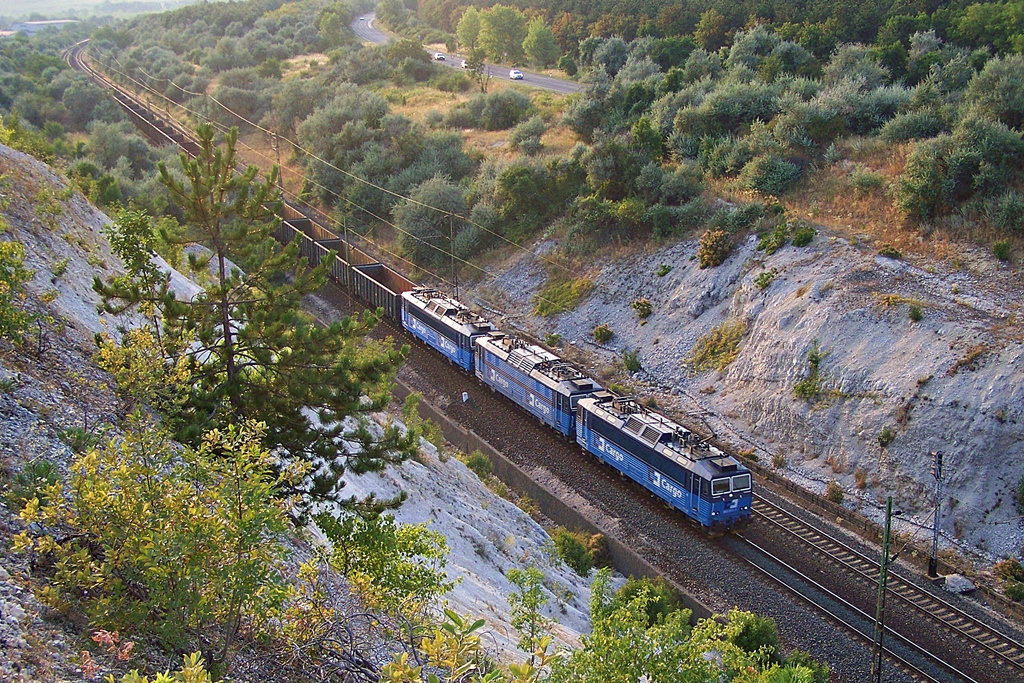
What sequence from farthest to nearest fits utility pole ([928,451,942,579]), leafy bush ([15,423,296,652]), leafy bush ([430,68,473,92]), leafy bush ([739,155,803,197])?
1. leafy bush ([430,68,473,92])
2. leafy bush ([739,155,803,197])
3. utility pole ([928,451,942,579])
4. leafy bush ([15,423,296,652])

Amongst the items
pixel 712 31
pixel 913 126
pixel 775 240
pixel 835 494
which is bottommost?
pixel 835 494

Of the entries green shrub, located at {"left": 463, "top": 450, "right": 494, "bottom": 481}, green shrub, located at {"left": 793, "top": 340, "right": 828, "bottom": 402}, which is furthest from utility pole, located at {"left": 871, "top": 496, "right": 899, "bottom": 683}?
green shrub, located at {"left": 463, "top": 450, "right": 494, "bottom": 481}

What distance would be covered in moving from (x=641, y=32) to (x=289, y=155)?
96.6ft

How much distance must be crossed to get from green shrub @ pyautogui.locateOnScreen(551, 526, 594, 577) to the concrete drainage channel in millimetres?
867

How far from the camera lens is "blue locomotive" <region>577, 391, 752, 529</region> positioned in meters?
25.3

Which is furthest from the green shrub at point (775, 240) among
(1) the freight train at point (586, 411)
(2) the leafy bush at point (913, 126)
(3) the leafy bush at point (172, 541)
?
(3) the leafy bush at point (172, 541)

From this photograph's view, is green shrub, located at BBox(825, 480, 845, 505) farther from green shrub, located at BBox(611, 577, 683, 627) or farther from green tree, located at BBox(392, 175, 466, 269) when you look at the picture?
green tree, located at BBox(392, 175, 466, 269)

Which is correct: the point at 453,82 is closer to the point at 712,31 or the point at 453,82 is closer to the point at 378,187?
the point at 378,187

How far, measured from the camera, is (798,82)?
47.4 metres

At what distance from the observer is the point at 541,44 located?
263ft

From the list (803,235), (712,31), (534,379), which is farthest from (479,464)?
(712,31)

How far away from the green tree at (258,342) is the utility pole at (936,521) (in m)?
15.6

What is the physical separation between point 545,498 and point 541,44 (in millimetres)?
60959

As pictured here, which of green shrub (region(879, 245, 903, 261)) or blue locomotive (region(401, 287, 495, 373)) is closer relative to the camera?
green shrub (region(879, 245, 903, 261))
